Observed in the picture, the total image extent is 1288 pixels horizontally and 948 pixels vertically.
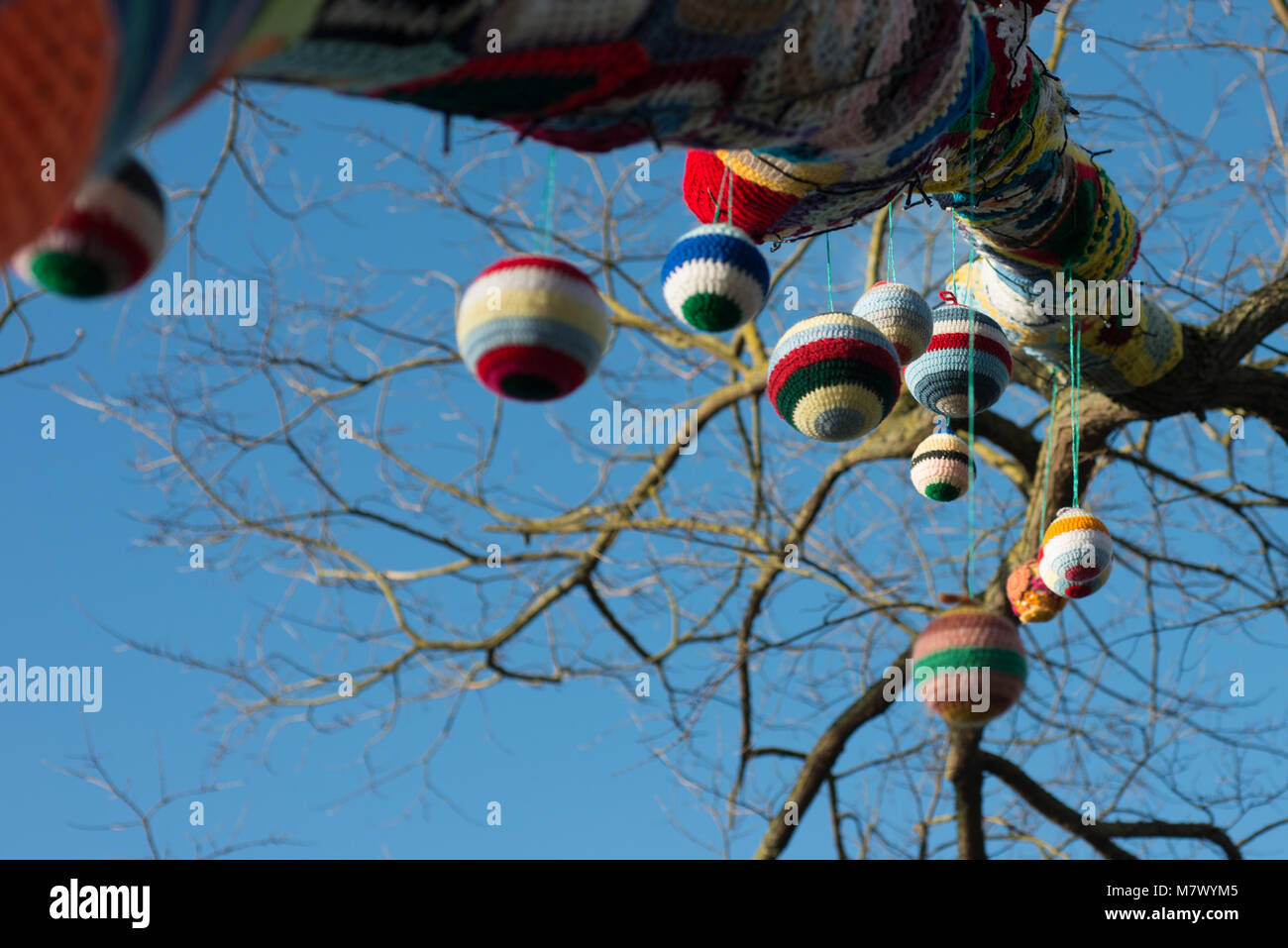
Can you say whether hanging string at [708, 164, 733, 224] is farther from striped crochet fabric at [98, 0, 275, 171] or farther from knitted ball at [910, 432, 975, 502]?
striped crochet fabric at [98, 0, 275, 171]

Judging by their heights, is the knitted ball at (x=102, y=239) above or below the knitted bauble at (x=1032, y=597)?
below

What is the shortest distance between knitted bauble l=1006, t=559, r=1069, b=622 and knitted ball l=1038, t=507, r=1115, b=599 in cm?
19

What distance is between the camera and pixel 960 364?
3334 mm

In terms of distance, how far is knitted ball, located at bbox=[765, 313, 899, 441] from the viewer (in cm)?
281

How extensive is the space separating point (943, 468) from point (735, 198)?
3.15 ft

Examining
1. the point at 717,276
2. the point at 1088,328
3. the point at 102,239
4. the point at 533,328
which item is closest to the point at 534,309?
the point at 533,328

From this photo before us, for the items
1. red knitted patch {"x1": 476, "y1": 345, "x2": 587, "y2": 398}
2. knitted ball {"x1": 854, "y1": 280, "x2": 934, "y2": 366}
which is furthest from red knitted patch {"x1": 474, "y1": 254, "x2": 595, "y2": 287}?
knitted ball {"x1": 854, "y1": 280, "x2": 934, "y2": 366}

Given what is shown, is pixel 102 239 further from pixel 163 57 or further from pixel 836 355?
pixel 836 355

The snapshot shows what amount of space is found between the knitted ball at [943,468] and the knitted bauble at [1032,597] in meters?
0.30

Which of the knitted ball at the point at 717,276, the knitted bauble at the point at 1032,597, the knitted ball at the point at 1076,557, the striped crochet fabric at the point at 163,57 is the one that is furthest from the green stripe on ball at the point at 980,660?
the striped crochet fabric at the point at 163,57

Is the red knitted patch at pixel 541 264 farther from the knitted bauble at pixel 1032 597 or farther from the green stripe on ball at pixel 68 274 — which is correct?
the knitted bauble at pixel 1032 597

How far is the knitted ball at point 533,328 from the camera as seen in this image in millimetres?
2049

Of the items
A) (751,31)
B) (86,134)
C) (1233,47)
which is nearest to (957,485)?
(751,31)
